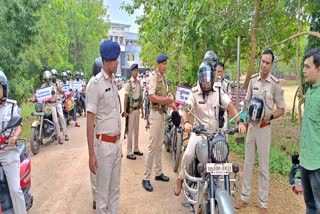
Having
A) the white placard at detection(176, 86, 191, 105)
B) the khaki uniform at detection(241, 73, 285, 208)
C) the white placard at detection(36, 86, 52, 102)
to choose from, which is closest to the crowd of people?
the khaki uniform at detection(241, 73, 285, 208)

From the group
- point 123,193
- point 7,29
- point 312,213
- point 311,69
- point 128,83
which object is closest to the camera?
point 311,69

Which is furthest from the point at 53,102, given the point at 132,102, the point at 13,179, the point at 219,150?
the point at 219,150

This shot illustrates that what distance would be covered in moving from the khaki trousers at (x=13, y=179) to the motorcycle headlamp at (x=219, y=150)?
2.05m

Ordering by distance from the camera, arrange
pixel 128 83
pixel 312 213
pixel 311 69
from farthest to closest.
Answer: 1. pixel 128 83
2. pixel 312 213
3. pixel 311 69

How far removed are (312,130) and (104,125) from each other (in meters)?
2.07

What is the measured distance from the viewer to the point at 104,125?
3.59 meters

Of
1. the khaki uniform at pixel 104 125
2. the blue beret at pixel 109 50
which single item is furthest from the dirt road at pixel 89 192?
the blue beret at pixel 109 50

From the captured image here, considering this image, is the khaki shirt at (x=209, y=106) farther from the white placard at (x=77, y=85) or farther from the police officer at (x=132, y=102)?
the white placard at (x=77, y=85)

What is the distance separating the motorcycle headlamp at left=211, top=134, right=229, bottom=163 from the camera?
3238 millimetres

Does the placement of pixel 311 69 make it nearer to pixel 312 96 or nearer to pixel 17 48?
pixel 312 96

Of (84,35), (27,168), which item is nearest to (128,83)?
(27,168)

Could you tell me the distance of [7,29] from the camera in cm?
866

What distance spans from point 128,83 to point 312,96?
14.0ft

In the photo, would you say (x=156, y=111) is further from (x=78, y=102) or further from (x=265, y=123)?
(x=78, y=102)
